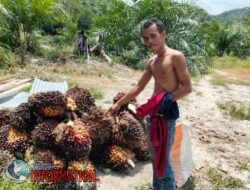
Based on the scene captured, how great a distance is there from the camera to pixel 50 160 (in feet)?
11.0

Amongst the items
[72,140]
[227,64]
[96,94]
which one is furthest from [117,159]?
[227,64]

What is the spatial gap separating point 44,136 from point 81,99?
2.35 ft

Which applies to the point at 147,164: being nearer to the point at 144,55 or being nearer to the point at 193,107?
the point at 193,107

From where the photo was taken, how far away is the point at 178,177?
145 inches

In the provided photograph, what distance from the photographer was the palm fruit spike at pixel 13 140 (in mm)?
3613

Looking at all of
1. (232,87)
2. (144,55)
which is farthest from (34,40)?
(232,87)

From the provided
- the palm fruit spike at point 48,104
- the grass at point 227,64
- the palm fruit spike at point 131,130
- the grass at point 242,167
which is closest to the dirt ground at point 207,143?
the grass at point 242,167

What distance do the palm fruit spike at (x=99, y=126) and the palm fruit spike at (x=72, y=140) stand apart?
0.83 feet

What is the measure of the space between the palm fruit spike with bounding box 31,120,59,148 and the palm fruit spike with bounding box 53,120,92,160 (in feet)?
0.20

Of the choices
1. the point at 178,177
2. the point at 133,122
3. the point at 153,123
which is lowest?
the point at 178,177

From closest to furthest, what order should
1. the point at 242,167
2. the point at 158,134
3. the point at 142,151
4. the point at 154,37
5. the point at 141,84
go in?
the point at 154,37
the point at 158,134
the point at 141,84
the point at 142,151
the point at 242,167

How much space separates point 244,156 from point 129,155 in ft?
5.82

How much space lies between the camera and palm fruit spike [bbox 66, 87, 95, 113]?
4023mm

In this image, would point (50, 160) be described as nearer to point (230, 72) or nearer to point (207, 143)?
point (207, 143)
